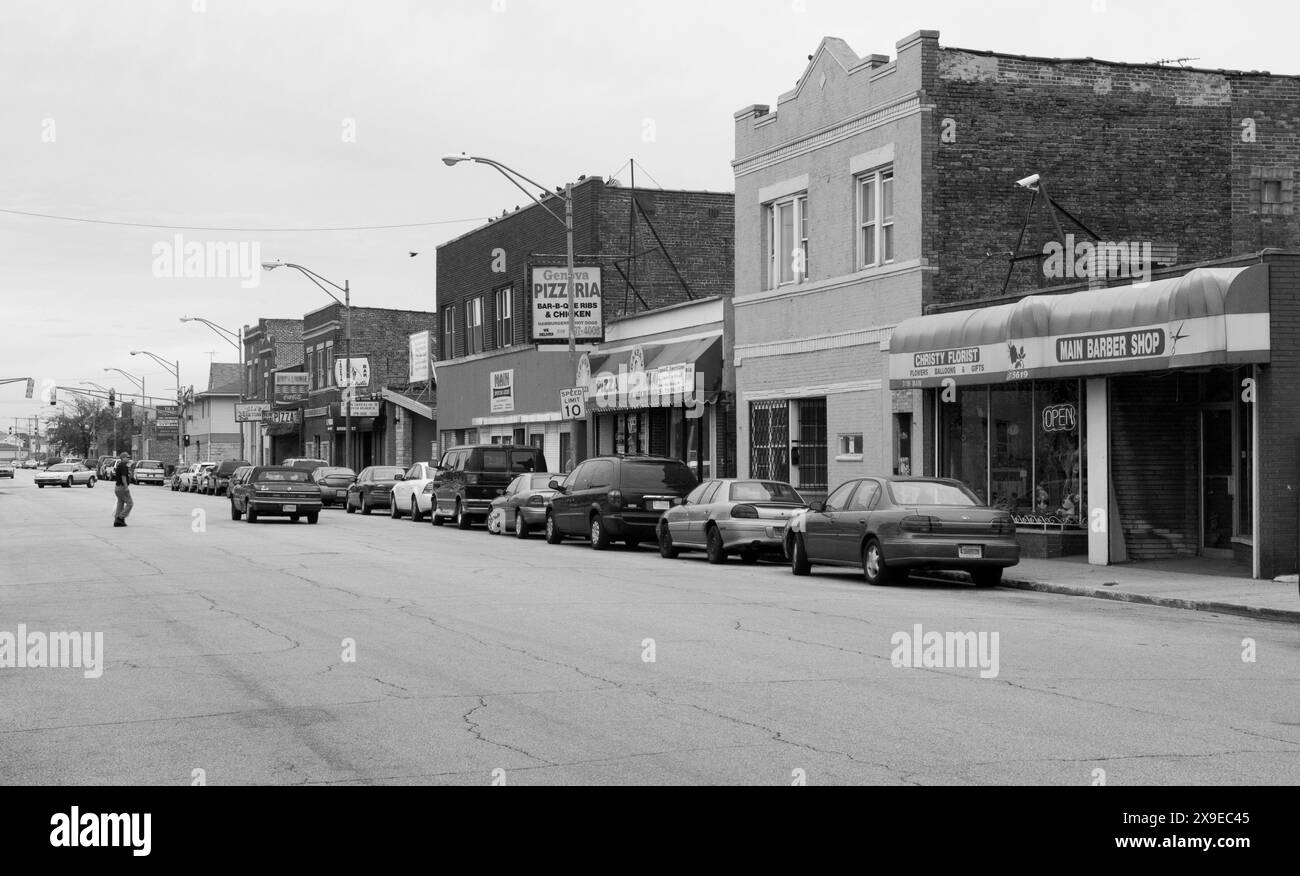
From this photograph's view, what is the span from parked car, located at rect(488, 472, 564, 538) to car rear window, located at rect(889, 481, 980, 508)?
13.1 meters

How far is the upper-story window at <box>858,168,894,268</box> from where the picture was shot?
29781 millimetres

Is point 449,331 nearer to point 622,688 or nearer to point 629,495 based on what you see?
point 629,495

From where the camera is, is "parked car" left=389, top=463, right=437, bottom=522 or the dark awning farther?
"parked car" left=389, top=463, right=437, bottom=522

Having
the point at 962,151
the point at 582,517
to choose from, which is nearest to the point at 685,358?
the point at 582,517

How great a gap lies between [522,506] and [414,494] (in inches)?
415

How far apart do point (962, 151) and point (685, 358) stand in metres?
10.4

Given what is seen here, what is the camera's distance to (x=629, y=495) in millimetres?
28734

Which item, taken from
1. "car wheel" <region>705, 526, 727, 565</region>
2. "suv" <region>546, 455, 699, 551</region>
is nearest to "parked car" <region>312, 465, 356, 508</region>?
"suv" <region>546, 455, 699, 551</region>

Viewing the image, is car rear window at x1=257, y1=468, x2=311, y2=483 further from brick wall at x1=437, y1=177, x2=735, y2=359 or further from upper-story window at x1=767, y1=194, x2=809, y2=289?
upper-story window at x1=767, y1=194, x2=809, y2=289

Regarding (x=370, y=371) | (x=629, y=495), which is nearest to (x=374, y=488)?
(x=629, y=495)

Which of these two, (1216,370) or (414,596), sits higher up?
(1216,370)

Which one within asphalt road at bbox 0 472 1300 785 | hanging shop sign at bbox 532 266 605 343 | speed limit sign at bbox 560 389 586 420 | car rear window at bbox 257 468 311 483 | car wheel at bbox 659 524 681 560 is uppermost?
hanging shop sign at bbox 532 266 605 343
